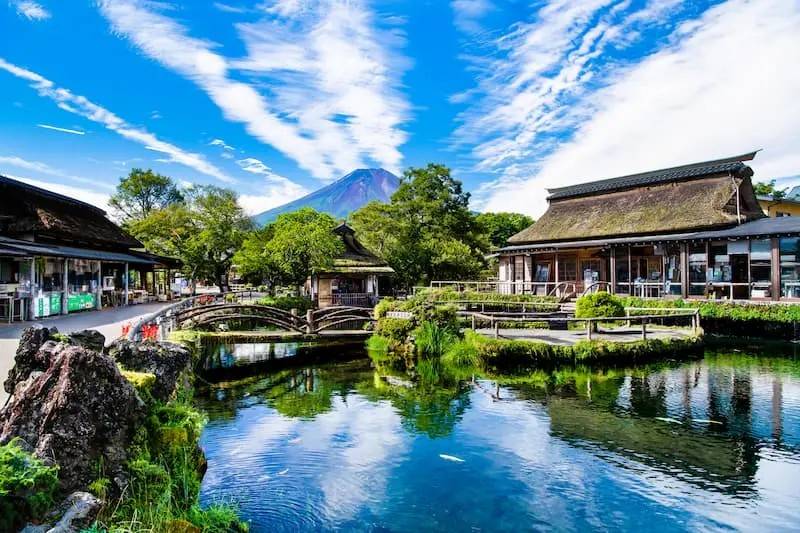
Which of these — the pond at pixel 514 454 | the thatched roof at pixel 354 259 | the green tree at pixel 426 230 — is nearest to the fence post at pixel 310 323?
the pond at pixel 514 454

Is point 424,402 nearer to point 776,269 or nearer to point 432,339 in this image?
point 432,339

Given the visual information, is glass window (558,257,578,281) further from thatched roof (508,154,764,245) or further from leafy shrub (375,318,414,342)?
leafy shrub (375,318,414,342)

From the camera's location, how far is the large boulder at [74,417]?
399cm

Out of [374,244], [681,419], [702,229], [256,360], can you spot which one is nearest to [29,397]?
[681,419]

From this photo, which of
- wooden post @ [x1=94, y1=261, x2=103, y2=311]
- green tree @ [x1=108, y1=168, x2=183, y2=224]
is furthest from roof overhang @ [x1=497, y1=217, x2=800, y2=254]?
green tree @ [x1=108, y1=168, x2=183, y2=224]

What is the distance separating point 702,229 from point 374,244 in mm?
19619

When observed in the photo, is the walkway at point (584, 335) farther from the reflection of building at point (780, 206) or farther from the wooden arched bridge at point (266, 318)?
the reflection of building at point (780, 206)

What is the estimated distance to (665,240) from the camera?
23.7 m

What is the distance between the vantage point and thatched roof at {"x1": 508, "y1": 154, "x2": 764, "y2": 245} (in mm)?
25500

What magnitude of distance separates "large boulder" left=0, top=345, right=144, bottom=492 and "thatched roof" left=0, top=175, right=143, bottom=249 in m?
20.1

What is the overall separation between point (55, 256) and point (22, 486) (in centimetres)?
1657

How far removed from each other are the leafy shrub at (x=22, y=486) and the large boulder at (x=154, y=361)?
94.2 inches

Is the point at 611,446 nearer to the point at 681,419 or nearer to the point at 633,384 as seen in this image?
the point at 681,419

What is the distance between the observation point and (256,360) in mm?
17672
